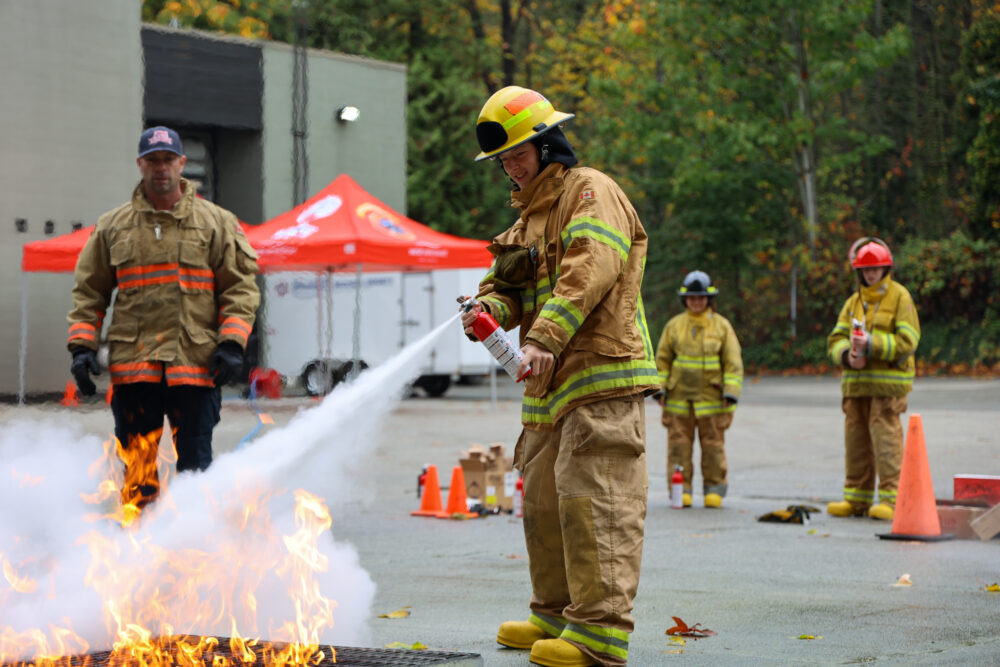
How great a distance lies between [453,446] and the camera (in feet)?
51.2

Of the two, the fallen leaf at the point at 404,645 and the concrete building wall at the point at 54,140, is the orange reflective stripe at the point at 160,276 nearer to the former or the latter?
the fallen leaf at the point at 404,645

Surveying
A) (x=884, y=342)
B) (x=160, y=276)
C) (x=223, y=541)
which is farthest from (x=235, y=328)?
(x=884, y=342)

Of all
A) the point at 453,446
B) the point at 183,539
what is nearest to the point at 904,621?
the point at 183,539

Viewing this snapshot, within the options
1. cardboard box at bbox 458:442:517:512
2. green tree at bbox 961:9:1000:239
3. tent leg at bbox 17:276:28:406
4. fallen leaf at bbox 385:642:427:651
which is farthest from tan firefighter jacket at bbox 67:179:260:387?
green tree at bbox 961:9:1000:239

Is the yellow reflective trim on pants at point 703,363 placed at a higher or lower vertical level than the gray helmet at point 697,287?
lower

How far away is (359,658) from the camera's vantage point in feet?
13.6

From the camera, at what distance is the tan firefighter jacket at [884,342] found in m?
9.62

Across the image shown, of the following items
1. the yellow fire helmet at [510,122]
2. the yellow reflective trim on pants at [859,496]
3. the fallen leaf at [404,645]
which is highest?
the yellow fire helmet at [510,122]

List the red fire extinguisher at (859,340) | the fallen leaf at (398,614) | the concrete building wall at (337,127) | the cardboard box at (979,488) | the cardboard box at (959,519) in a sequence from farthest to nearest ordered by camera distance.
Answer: the concrete building wall at (337,127) → the red fire extinguisher at (859,340) → the cardboard box at (979,488) → the cardboard box at (959,519) → the fallen leaf at (398,614)

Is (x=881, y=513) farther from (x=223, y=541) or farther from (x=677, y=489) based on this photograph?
(x=223, y=541)

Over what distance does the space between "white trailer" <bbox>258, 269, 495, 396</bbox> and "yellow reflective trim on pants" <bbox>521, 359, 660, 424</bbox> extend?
53.4ft

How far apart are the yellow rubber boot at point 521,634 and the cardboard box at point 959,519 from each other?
4.56 metres

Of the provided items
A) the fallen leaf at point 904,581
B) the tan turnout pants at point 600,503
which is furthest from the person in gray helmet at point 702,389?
the tan turnout pants at point 600,503

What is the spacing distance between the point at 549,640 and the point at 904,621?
1.89 meters
